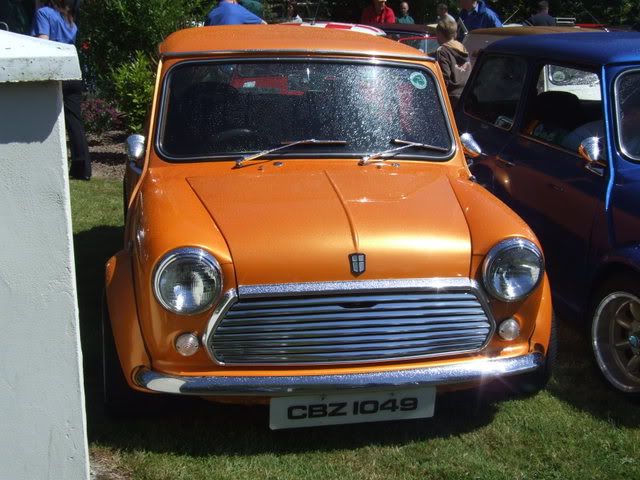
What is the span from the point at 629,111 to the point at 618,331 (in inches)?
48.2

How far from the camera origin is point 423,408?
3912mm

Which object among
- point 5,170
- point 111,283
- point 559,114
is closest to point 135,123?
point 559,114

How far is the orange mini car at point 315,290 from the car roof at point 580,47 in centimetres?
131

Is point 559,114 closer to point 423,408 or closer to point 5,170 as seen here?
point 423,408

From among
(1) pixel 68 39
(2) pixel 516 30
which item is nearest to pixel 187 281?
(1) pixel 68 39

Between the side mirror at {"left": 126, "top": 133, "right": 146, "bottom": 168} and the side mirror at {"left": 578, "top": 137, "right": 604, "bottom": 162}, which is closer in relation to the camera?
the side mirror at {"left": 126, "top": 133, "right": 146, "bottom": 168}

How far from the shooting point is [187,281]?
3.65 meters

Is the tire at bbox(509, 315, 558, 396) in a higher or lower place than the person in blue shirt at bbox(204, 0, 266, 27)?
lower

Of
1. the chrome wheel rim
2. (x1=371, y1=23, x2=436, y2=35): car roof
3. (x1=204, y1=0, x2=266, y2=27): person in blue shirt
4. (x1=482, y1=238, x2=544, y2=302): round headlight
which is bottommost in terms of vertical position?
(x1=371, y1=23, x2=436, y2=35): car roof

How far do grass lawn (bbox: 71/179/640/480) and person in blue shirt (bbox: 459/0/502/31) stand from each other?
7.56m

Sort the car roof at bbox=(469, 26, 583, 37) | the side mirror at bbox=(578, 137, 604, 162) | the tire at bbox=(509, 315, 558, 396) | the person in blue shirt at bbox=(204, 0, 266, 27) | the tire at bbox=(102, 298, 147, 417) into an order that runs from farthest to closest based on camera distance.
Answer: the car roof at bbox=(469, 26, 583, 37) < the person in blue shirt at bbox=(204, 0, 266, 27) < the side mirror at bbox=(578, 137, 604, 162) < the tire at bbox=(509, 315, 558, 396) < the tire at bbox=(102, 298, 147, 417)

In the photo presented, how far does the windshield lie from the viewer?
4.65 m

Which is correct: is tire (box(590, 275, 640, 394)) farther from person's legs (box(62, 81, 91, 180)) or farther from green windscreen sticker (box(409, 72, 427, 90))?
person's legs (box(62, 81, 91, 180))

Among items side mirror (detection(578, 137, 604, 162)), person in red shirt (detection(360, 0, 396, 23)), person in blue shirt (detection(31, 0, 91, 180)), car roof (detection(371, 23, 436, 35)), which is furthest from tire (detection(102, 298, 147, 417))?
person in red shirt (detection(360, 0, 396, 23))
